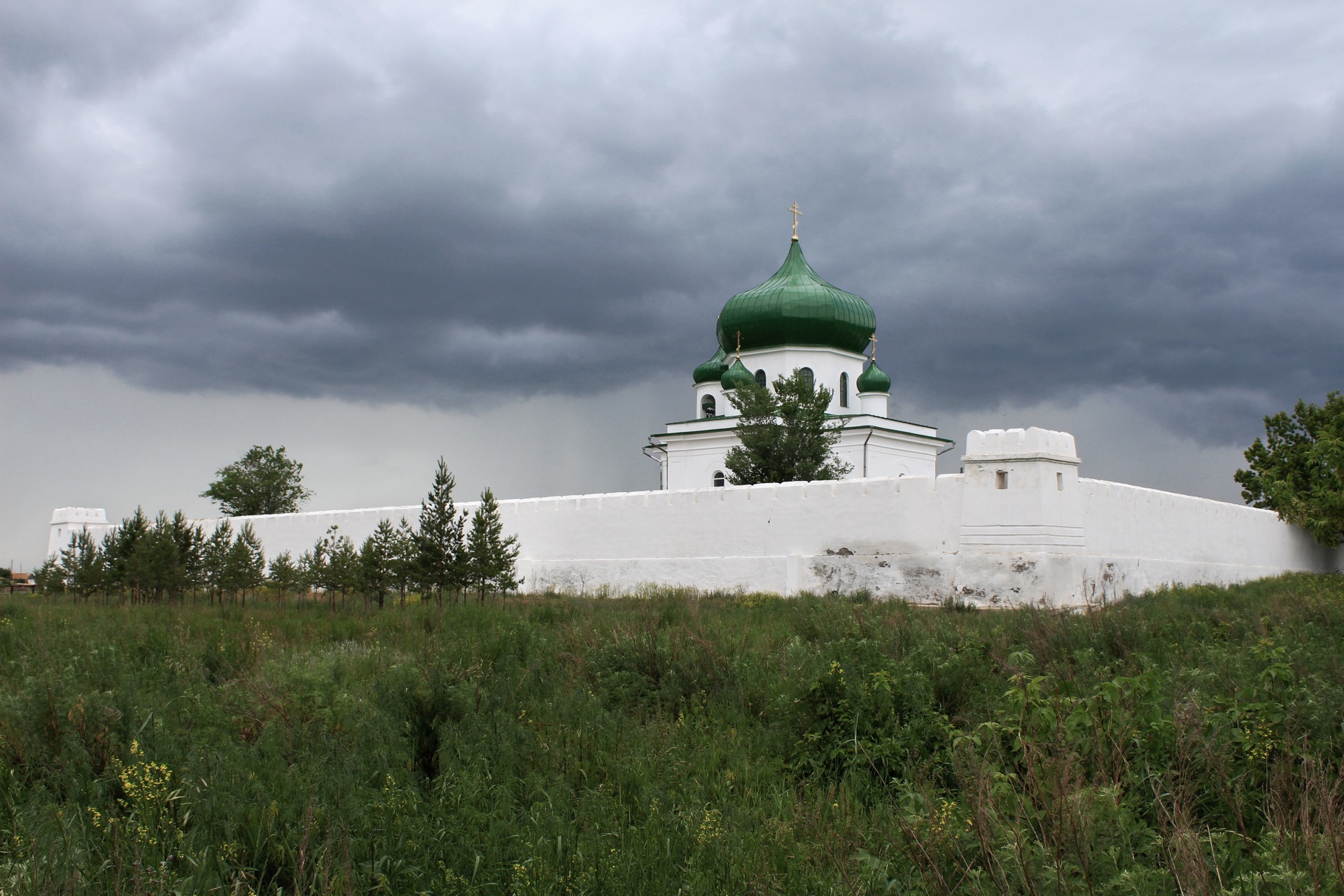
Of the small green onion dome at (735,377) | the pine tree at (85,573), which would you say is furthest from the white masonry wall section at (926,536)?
the small green onion dome at (735,377)

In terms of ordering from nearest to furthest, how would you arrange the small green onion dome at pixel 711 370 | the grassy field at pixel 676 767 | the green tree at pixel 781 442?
the grassy field at pixel 676 767
the green tree at pixel 781 442
the small green onion dome at pixel 711 370

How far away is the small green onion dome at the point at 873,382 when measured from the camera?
97.4 ft

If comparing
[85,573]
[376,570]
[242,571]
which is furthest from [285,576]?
[85,573]

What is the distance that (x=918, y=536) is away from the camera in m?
16.4

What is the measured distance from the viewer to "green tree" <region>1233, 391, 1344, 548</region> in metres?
23.5

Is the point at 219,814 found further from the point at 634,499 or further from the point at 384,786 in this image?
the point at 634,499

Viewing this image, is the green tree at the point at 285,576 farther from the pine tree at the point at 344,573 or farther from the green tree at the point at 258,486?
the green tree at the point at 258,486

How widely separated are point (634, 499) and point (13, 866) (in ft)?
54.2

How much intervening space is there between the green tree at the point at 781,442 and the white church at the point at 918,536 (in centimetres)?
302

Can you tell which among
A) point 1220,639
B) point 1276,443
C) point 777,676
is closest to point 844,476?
point 1276,443

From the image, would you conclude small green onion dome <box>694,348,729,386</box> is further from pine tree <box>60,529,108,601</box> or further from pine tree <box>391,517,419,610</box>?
pine tree <box>60,529,108,601</box>

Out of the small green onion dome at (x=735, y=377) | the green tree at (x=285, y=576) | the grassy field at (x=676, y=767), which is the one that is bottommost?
the grassy field at (x=676, y=767)

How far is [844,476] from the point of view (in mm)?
25781

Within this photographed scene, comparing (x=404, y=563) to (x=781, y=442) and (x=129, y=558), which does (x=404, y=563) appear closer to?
(x=129, y=558)
